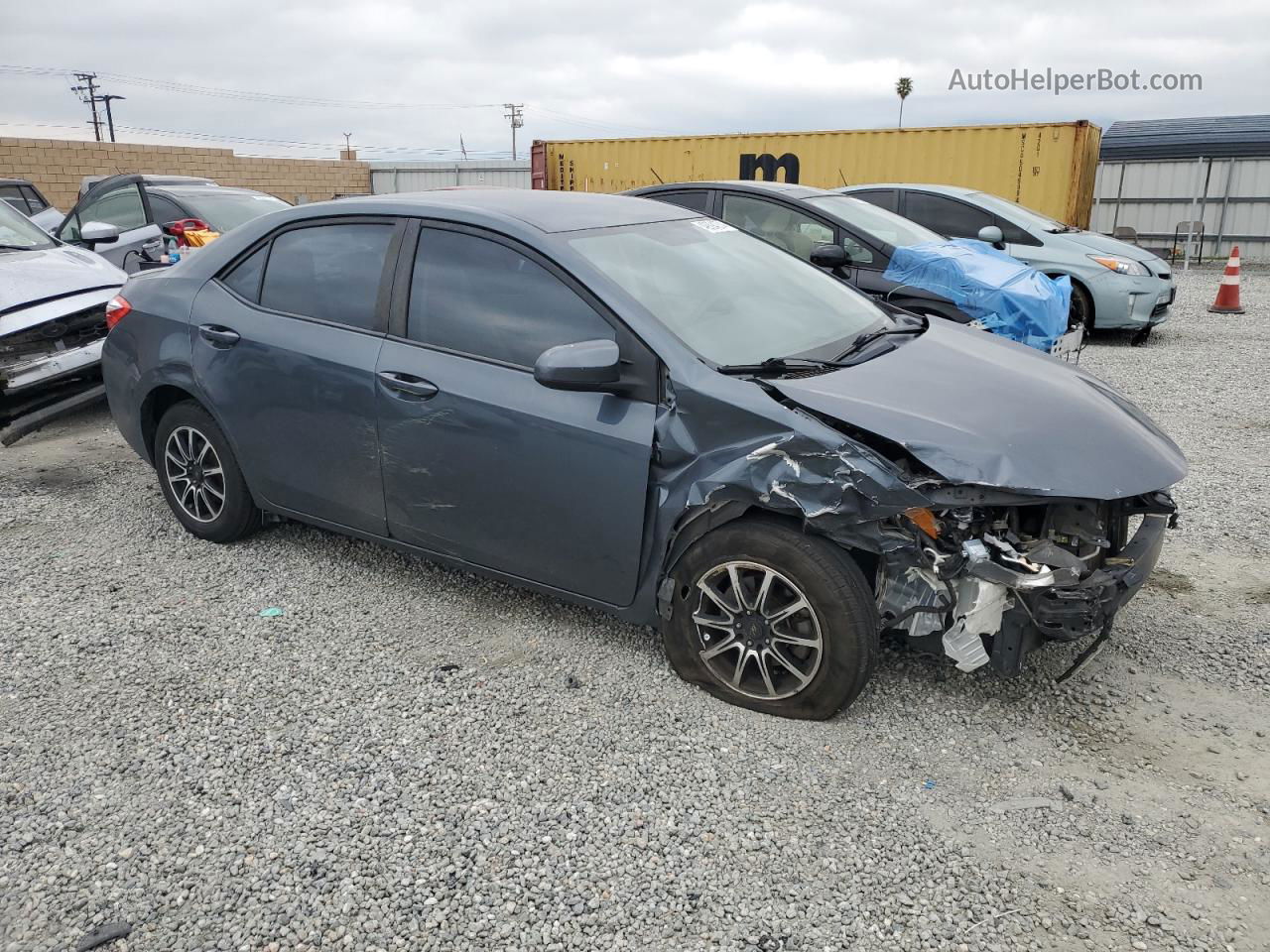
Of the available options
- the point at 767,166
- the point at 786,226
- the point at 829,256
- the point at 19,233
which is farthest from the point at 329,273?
the point at 767,166

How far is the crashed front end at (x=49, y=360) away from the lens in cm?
621

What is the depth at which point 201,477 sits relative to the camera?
14.9ft

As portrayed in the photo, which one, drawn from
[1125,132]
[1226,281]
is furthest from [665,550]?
[1125,132]

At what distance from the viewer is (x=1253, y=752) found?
3.03m

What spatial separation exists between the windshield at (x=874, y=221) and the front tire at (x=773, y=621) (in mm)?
4725

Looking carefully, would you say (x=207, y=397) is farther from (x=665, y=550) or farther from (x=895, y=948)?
(x=895, y=948)

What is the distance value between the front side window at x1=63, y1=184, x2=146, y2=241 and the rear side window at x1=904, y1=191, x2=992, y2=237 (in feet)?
25.9

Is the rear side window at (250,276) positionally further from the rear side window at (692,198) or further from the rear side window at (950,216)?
the rear side window at (950,216)

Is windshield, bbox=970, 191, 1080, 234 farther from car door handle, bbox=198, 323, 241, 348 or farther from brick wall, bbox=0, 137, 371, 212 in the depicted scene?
brick wall, bbox=0, 137, 371, 212

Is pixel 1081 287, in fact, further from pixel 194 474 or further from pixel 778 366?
pixel 194 474

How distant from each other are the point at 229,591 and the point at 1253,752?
3892 mm

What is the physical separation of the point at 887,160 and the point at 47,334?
43.6 ft

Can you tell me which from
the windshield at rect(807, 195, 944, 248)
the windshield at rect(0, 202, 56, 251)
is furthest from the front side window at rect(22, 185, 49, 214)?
the windshield at rect(807, 195, 944, 248)

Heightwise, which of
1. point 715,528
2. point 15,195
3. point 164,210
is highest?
point 15,195
